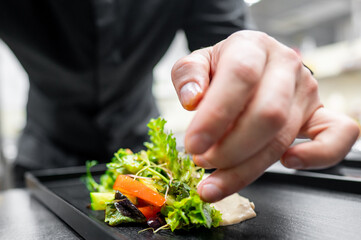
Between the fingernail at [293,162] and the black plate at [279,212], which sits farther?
the black plate at [279,212]

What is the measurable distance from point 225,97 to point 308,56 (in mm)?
5967

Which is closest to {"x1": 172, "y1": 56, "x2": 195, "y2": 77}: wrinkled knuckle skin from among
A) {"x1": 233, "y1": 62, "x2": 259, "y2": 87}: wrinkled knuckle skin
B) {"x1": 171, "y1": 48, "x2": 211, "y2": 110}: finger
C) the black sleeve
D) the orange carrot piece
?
{"x1": 171, "y1": 48, "x2": 211, "y2": 110}: finger

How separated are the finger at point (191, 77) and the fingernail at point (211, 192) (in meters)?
0.15

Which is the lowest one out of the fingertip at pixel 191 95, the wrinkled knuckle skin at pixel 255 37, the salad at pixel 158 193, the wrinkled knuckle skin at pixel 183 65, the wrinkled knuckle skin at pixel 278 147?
the salad at pixel 158 193

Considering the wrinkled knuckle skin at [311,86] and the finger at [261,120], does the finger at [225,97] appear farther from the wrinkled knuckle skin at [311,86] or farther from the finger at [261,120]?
the wrinkled knuckle skin at [311,86]

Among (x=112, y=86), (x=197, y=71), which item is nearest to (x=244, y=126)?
(x=197, y=71)

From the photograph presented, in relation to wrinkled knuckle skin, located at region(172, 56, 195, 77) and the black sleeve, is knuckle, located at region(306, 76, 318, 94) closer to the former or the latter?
wrinkled knuckle skin, located at region(172, 56, 195, 77)

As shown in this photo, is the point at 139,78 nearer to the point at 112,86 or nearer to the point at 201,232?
the point at 112,86

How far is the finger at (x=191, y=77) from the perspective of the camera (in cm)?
59

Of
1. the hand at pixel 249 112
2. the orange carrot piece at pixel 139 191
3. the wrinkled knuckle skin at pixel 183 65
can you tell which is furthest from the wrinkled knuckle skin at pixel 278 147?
the orange carrot piece at pixel 139 191

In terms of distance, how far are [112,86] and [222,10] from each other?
749mm

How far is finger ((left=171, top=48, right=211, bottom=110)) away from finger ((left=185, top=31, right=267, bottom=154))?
0.06 meters

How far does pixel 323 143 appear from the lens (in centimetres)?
65

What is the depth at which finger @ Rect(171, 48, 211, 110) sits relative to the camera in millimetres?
587
